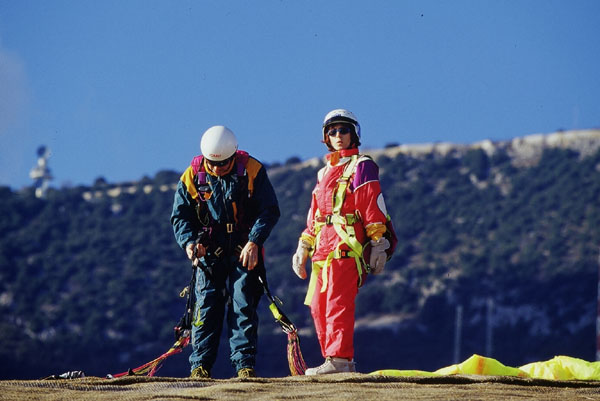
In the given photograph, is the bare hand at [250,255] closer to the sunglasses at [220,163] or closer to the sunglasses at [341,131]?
the sunglasses at [220,163]

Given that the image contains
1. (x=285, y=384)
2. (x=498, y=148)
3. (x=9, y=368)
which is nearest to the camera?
(x=285, y=384)

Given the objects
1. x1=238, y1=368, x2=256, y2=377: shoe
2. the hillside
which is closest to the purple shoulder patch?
x1=238, y1=368, x2=256, y2=377: shoe

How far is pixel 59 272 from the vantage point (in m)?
80.1

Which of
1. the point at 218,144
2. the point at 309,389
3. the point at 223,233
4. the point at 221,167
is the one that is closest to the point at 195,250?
the point at 223,233

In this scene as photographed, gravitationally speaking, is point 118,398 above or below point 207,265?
below

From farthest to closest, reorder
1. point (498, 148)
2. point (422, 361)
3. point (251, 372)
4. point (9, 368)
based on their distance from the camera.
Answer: point (498, 148) → point (422, 361) → point (9, 368) → point (251, 372)

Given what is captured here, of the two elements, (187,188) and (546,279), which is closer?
(187,188)

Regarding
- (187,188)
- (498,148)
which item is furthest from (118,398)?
(498,148)

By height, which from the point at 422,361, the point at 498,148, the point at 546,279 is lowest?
the point at 422,361

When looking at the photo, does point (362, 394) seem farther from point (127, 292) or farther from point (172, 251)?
point (172, 251)

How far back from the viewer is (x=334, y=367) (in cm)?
833

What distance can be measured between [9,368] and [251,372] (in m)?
60.4

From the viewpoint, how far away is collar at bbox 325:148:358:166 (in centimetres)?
Result: 901

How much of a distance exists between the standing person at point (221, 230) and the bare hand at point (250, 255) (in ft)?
0.04
